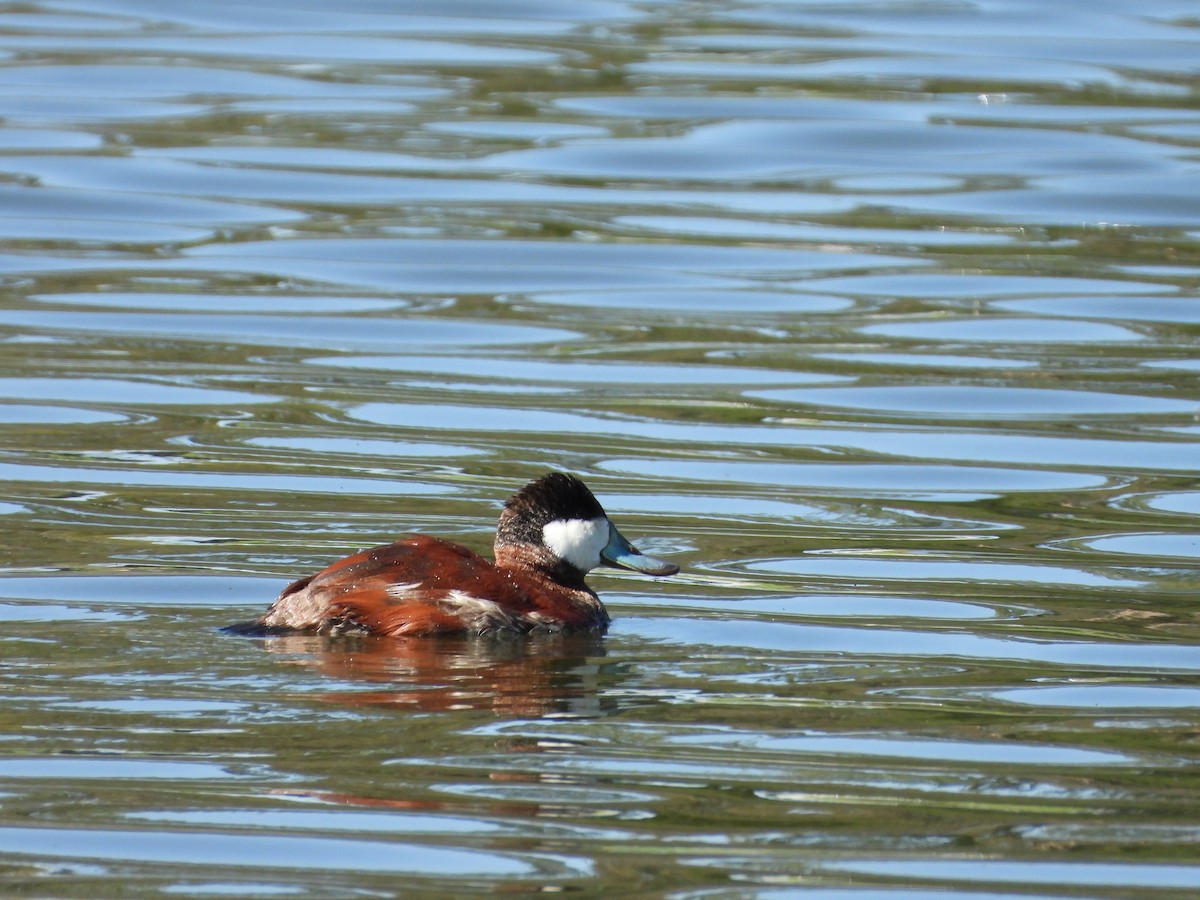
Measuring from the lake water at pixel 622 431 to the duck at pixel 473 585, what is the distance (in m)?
0.11

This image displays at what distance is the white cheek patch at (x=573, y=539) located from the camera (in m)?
8.09

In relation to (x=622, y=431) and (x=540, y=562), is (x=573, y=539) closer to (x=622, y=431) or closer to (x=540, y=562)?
(x=540, y=562)

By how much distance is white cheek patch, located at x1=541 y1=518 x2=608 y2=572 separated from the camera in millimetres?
8086

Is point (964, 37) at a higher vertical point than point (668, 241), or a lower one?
higher

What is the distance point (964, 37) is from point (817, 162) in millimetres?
4997

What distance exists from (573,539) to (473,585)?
0.62 metres

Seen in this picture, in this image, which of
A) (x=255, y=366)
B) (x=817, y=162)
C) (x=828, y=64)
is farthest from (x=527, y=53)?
(x=255, y=366)

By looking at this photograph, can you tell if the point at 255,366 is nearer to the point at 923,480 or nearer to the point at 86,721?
the point at 923,480

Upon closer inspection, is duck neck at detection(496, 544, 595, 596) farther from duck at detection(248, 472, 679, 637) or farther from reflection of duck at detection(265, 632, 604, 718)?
reflection of duck at detection(265, 632, 604, 718)

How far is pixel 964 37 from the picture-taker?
23.0m

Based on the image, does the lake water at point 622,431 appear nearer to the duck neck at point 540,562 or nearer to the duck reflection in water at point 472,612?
the duck reflection in water at point 472,612

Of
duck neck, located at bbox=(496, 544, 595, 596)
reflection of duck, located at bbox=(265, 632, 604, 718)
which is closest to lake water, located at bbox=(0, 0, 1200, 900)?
reflection of duck, located at bbox=(265, 632, 604, 718)

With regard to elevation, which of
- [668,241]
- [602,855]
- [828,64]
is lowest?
[602,855]

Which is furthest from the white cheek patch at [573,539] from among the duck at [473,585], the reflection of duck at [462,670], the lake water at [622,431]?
the reflection of duck at [462,670]
